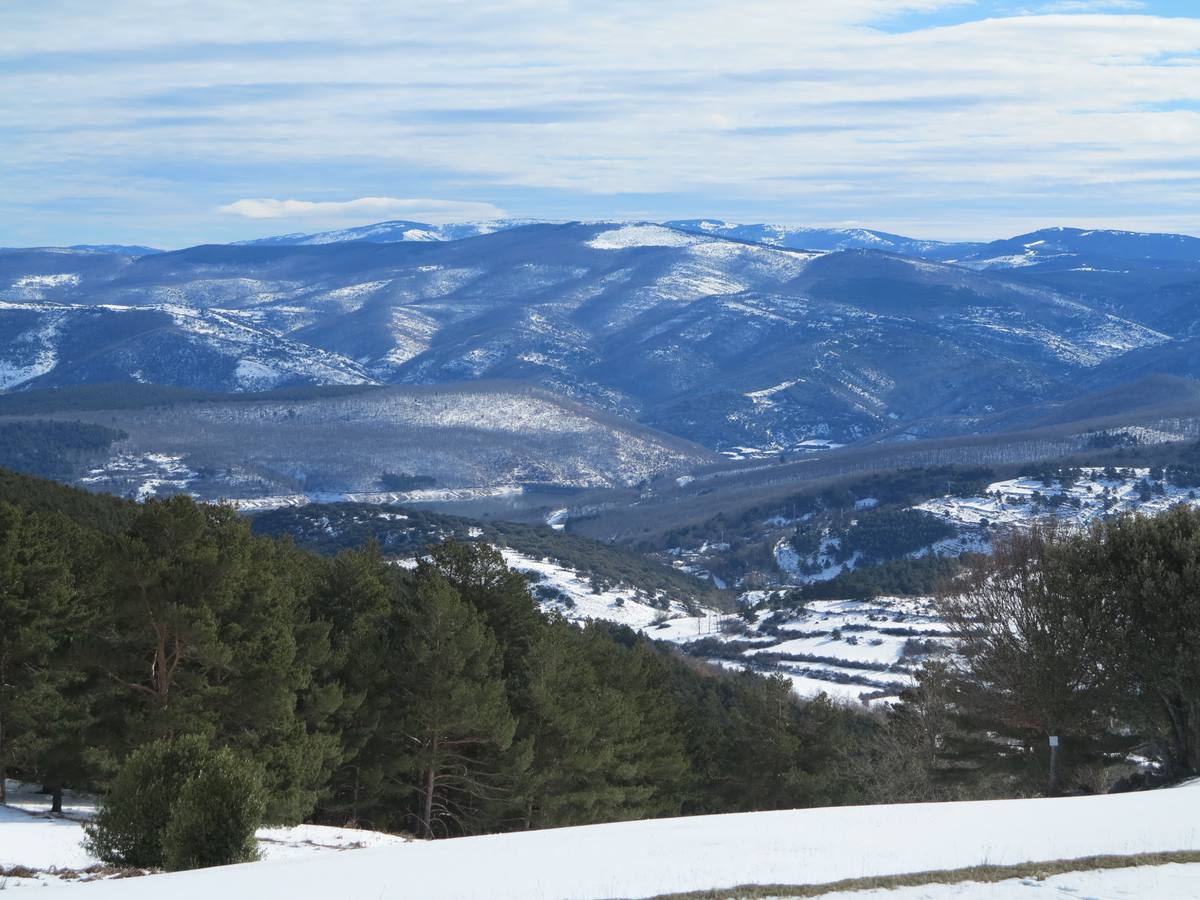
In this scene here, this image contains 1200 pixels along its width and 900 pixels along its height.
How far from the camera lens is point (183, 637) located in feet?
97.2

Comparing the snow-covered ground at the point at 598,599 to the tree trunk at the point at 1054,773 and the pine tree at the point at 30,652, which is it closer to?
the tree trunk at the point at 1054,773

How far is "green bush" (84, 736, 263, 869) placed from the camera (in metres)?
20.2

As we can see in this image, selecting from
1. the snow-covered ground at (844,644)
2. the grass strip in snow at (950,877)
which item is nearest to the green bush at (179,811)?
the grass strip in snow at (950,877)

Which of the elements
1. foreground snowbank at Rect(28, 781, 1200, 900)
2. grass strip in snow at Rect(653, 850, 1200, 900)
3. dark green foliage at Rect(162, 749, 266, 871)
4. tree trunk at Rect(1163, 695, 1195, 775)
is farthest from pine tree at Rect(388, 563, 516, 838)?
grass strip in snow at Rect(653, 850, 1200, 900)

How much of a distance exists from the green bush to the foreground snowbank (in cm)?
110

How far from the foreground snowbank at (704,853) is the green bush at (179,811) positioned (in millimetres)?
1101

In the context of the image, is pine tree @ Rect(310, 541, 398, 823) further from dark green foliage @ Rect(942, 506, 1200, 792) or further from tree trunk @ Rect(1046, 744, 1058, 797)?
tree trunk @ Rect(1046, 744, 1058, 797)

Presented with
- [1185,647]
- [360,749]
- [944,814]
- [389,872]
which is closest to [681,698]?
[360,749]

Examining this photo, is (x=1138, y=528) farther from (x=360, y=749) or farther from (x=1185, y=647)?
(x=360, y=749)

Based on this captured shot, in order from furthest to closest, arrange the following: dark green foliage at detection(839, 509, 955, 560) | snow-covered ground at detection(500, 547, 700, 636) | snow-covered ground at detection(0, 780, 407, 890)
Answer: dark green foliage at detection(839, 509, 955, 560), snow-covered ground at detection(500, 547, 700, 636), snow-covered ground at detection(0, 780, 407, 890)

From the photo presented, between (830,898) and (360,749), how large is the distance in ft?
72.9

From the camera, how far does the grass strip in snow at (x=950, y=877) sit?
17.5 meters

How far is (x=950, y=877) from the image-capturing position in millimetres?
18188

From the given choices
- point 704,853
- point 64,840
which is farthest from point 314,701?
point 704,853
